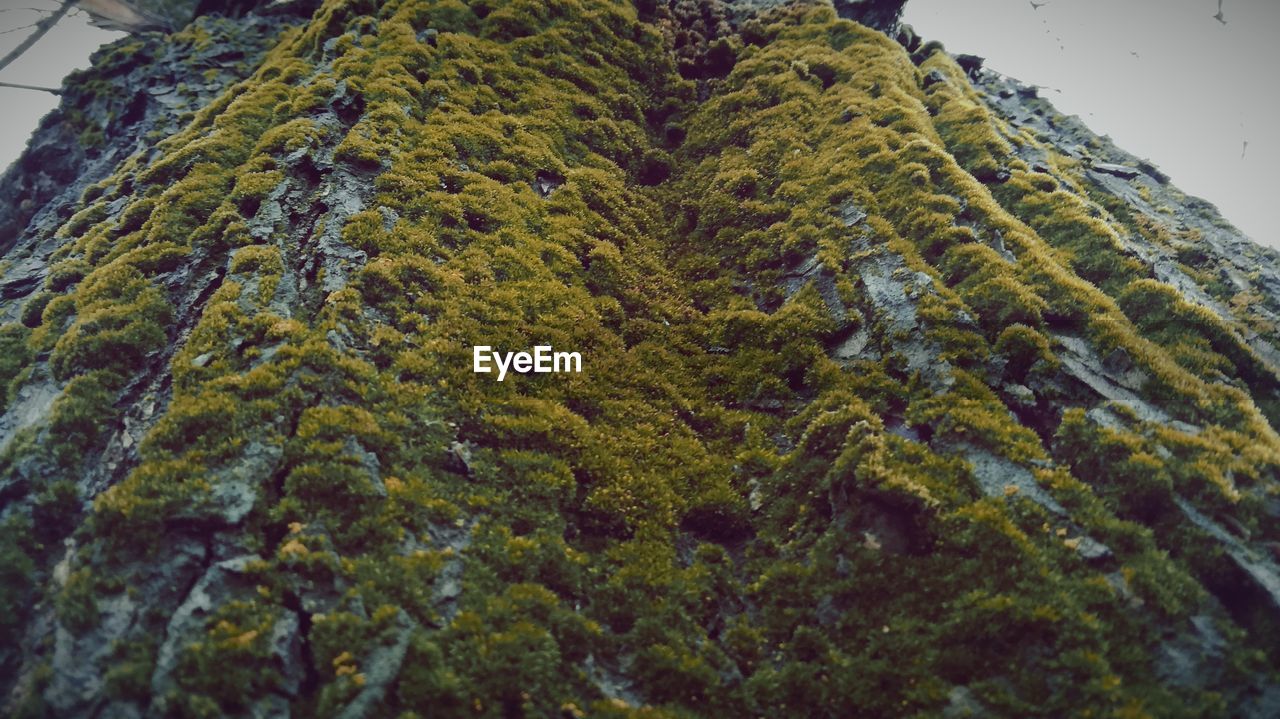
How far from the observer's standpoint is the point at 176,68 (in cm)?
3425

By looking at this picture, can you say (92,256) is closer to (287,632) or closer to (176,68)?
(287,632)

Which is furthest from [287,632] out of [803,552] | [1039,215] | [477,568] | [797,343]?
[1039,215]

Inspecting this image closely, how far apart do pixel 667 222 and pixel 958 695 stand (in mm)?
18822

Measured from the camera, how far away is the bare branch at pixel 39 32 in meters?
23.0

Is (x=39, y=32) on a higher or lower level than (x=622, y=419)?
higher

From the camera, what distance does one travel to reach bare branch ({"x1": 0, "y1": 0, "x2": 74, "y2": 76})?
23047 mm

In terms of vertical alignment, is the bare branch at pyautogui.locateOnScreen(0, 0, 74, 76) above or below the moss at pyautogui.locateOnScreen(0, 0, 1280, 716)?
above

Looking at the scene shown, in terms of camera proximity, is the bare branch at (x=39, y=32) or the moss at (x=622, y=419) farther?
the bare branch at (x=39, y=32)

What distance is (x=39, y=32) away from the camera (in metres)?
24.4

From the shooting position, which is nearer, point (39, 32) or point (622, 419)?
point (622, 419)

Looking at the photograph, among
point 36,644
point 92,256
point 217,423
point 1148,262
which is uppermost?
point 1148,262

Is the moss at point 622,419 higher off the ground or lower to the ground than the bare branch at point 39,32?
lower

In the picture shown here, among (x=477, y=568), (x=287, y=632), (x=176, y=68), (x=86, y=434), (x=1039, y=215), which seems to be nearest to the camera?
(x=287, y=632)

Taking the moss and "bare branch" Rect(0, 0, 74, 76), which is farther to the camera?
"bare branch" Rect(0, 0, 74, 76)
